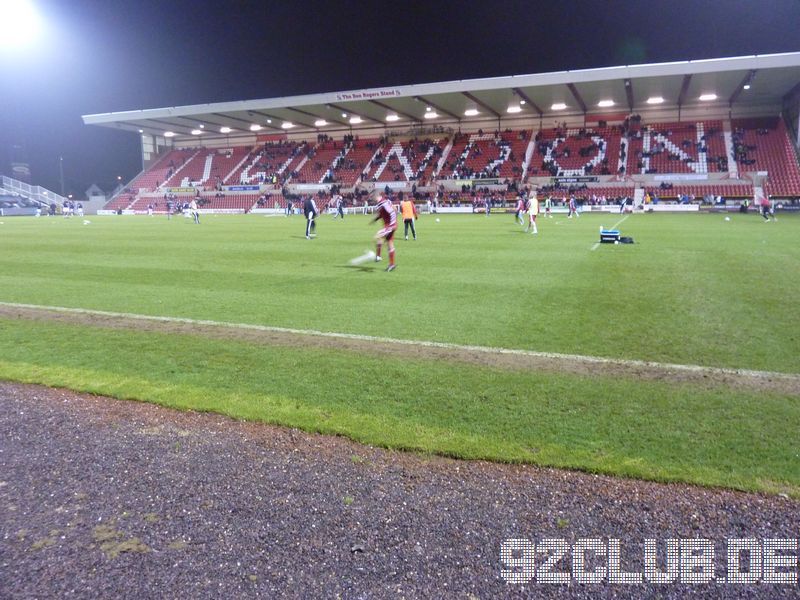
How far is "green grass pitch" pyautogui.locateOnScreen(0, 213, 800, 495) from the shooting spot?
172 inches

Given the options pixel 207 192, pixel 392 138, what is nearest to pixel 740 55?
pixel 392 138

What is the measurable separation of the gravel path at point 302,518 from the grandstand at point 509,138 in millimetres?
43889

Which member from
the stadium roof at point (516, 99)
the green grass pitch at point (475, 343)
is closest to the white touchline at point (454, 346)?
the green grass pitch at point (475, 343)

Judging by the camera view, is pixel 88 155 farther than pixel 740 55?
Yes

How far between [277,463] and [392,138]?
6184 centimetres

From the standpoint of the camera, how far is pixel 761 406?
4965 millimetres

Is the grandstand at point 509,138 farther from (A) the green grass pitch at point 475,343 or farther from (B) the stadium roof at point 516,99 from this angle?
(A) the green grass pitch at point 475,343

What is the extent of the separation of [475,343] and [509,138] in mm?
53804

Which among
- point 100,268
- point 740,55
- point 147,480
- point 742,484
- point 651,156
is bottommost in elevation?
point 742,484

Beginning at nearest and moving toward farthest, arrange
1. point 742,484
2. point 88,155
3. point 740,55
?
1. point 742,484
2. point 740,55
3. point 88,155

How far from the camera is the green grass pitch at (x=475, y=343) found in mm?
4363

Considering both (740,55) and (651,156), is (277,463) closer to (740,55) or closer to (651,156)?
(740,55)

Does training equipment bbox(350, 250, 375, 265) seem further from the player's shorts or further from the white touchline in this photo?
the white touchline

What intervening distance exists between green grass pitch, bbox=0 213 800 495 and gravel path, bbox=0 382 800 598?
0.34 m
